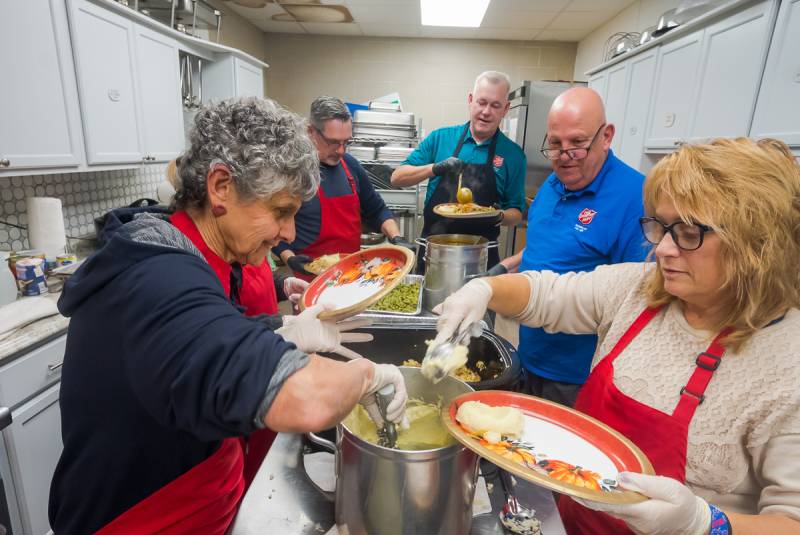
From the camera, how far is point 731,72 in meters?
2.59

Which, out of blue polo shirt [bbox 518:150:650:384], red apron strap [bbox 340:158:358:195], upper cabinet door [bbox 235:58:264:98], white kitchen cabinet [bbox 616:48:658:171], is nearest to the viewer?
blue polo shirt [bbox 518:150:650:384]

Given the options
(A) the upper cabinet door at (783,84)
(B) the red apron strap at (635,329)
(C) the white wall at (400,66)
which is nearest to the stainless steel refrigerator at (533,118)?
(C) the white wall at (400,66)

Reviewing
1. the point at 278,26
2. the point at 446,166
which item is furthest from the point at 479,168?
the point at 278,26

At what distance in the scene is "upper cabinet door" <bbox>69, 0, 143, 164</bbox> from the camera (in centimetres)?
241

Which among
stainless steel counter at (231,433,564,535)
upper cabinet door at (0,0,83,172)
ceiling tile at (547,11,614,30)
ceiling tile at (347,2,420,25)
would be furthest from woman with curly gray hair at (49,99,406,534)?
ceiling tile at (547,11,614,30)

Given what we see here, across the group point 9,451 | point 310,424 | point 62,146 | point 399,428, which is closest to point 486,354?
point 399,428

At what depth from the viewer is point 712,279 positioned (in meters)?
0.93

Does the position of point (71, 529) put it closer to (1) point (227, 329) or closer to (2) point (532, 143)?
(1) point (227, 329)

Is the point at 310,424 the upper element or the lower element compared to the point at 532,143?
lower

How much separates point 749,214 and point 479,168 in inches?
90.4

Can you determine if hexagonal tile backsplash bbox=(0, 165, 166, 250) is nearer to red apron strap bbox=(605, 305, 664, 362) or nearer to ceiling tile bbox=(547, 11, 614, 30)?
red apron strap bbox=(605, 305, 664, 362)

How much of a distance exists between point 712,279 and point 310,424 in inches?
35.0

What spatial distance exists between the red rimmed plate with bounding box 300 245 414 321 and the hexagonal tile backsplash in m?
2.03

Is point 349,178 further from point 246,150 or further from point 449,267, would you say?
point 246,150
